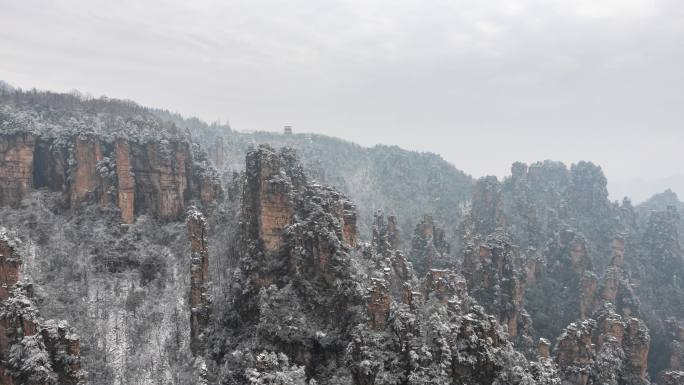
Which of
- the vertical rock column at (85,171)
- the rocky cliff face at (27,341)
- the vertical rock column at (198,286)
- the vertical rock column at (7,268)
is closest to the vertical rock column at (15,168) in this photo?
the vertical rock column at (85,171)

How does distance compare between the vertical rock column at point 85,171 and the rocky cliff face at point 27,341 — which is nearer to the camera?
the rocky cliff face at point 27,341

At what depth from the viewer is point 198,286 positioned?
62.0m

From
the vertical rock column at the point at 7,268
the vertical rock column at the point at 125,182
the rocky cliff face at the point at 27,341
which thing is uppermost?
the vertical rock column at the point at 125,182

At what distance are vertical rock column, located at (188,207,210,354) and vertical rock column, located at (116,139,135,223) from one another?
2977cm

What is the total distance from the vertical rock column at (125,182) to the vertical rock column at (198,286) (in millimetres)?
29770

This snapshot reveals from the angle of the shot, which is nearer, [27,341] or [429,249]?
[27,341]

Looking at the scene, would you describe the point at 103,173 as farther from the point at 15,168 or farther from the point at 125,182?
the point at 15,168

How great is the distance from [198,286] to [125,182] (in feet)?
127

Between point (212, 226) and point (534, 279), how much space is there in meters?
79.1

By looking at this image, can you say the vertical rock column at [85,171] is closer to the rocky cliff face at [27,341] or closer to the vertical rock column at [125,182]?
the vertical rock column at [125,182]

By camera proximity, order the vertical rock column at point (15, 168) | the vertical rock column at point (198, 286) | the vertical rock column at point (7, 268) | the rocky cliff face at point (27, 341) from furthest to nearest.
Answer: the vertical rock column at point (15, 168)
the vertical rock column at point (198, 286)
the vertical rock column at point (7, 268)
the rocky cliff face at point (27, 341)

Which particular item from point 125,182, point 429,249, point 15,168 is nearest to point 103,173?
point 125,182

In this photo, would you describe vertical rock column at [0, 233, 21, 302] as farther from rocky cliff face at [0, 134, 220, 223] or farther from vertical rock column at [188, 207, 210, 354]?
rocky cliff face at [0, 134, 220, 223]

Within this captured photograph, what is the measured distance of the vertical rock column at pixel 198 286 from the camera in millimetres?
60688
